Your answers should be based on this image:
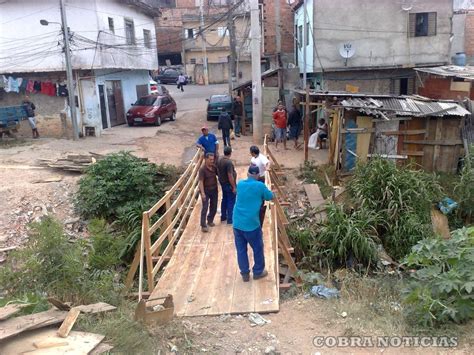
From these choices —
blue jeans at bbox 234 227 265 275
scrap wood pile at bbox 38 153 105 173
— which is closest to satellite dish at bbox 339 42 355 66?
scrap wood pile at bbox 38 153 105 173

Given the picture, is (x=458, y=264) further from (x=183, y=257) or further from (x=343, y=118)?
(x=343, y=118)

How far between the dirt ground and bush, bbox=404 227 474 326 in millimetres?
463

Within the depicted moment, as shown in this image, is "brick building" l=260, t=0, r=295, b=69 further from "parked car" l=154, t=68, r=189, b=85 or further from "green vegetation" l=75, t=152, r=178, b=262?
"green vegetation" l=75, t=152, r=178, b=262

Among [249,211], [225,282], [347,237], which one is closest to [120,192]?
[347,237]

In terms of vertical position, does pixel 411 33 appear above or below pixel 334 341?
above

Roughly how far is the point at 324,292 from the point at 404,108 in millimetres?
8300

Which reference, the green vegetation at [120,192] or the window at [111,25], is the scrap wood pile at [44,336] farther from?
the window at [111,25]

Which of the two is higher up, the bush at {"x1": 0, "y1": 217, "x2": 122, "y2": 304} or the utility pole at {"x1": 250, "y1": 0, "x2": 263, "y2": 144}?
the utility pole at {"x1": 250, "y1": 0, "x2": 263, "y2": 144}

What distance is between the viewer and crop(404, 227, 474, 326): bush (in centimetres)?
464

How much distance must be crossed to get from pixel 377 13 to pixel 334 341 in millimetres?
19260

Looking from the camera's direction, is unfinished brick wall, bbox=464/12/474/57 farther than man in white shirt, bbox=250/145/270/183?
Yes

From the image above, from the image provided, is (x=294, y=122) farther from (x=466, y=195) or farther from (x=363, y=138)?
(x=466, y=195)

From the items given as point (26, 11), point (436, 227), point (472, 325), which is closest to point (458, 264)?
point (472, 325)

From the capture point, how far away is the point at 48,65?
63.4 ft
